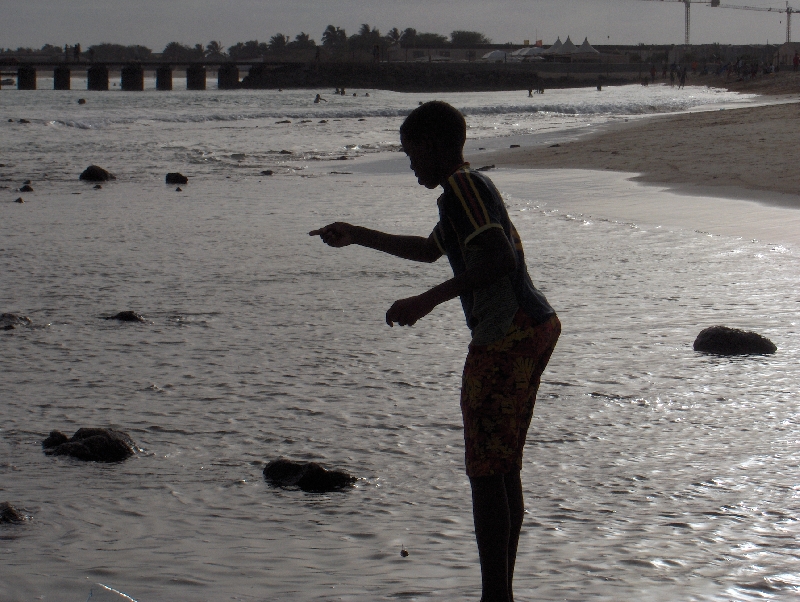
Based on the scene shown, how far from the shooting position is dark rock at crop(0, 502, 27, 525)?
2.89 metres

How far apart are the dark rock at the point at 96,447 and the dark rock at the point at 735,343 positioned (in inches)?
107

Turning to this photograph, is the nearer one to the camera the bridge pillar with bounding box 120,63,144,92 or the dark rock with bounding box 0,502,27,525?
the dark rock with bounding box 0,502,27,525

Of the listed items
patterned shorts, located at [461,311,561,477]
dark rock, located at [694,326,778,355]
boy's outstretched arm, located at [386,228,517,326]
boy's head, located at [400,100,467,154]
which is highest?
boy's head, located at [400,100,467,154]

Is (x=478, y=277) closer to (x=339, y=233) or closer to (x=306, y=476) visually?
(x=339, y=233)

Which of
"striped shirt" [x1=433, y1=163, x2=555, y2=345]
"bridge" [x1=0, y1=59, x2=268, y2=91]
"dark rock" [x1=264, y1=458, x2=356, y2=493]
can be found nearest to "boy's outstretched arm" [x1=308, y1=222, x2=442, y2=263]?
"striped shirt" [x1=433, y1=163, x2=555, y2=345]

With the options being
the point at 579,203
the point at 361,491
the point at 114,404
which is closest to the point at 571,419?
the point at 361,491

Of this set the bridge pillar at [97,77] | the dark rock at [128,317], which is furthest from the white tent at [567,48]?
the dark rock at [128,317]

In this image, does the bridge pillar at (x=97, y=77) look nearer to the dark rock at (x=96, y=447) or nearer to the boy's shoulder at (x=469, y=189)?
the dark rock at (x=96, y=447)

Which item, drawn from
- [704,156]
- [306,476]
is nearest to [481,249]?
[306,476]

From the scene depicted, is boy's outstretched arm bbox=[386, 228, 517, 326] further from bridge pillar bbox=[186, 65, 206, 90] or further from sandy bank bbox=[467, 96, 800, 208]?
bridge pillar bbox=[186, 65, 206, 90]

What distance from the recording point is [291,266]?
7.16 meters

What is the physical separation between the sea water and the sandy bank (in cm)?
353

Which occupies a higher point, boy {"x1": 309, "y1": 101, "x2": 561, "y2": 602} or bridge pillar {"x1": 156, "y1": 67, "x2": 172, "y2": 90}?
bridge pillar {"x1": 156, "y1": 67, "x2": 172, "y2": 90}

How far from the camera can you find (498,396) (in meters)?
2.29
